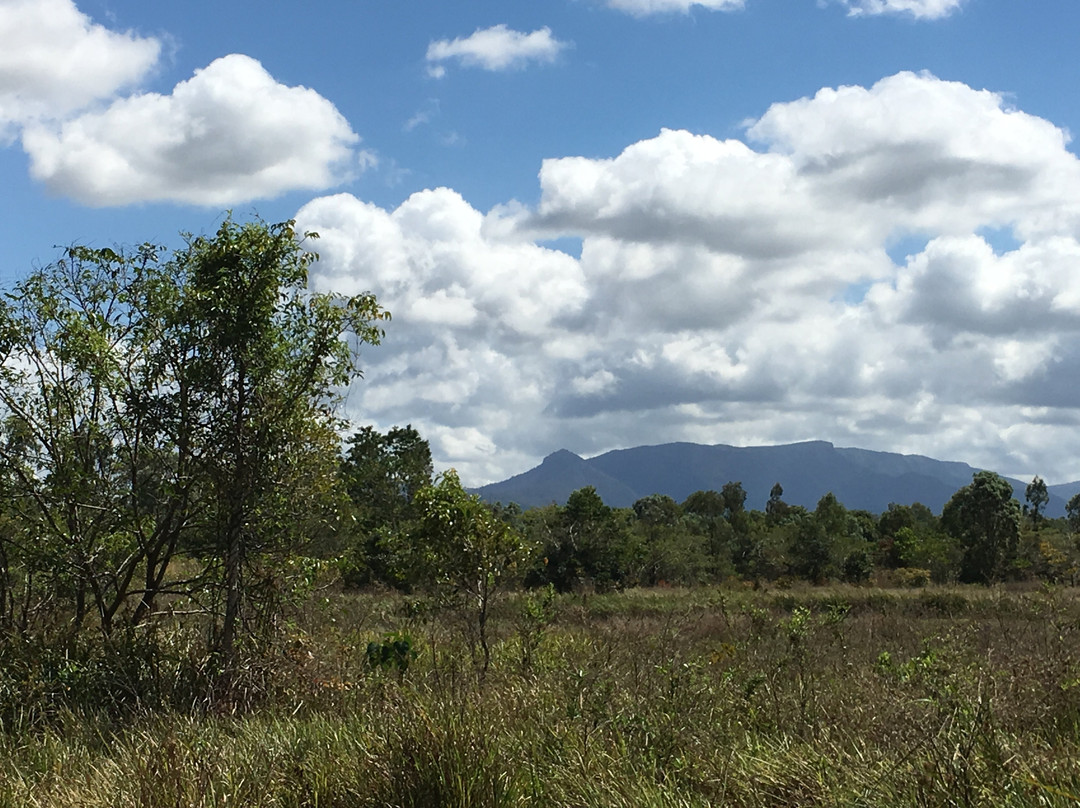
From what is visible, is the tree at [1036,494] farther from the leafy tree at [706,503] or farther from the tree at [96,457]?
the tree at [96,457]

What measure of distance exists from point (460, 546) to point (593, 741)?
4.75 metres

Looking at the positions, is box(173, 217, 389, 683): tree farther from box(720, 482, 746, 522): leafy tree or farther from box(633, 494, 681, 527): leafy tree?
box(720, 482, 746, 522): leafy tree

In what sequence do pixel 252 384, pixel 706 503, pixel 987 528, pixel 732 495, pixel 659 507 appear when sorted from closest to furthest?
1. pixel 252 384
2. pixel 987 528
3. pixel 659 507
4. pixel 706 503
5. pixel 732 495

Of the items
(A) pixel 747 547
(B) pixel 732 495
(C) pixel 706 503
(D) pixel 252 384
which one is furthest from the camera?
(B) pixel 732 495

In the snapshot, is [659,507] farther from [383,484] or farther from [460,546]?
[460,546]

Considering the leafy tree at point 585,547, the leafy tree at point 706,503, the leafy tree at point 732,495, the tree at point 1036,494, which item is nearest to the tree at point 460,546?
the leafy tree at point 585,547

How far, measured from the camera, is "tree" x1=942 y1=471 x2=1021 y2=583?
47.4m

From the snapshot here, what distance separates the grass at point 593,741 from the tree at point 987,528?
41.8 metres

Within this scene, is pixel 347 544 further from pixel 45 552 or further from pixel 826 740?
pixel 826 740

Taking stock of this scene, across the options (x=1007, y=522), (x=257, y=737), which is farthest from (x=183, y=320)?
(x=1007, y=522)

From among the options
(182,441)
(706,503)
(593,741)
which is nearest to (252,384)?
(182,441)

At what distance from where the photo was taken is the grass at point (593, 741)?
4.95m

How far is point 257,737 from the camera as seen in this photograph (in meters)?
6.75

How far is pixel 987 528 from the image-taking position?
49625 millimetres
